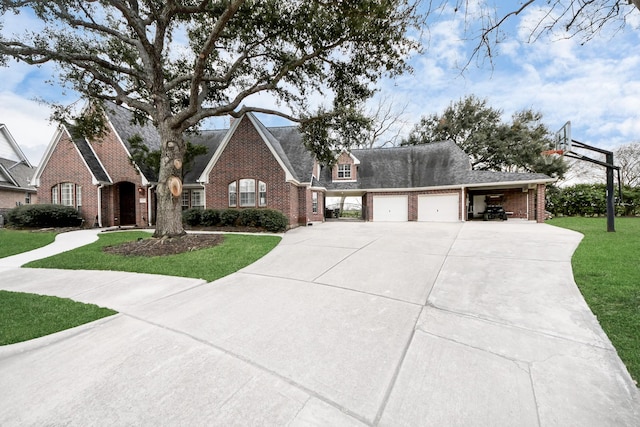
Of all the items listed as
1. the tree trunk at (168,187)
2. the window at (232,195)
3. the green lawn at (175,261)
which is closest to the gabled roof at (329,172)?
the window at (232,195)

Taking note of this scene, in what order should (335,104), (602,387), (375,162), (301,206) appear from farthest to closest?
(375,162) → (301,206) → (335,104) → (602,387)

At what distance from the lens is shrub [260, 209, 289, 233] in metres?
13.0

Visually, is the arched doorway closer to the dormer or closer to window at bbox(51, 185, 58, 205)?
window at bbox(51, 185, 58, 205)

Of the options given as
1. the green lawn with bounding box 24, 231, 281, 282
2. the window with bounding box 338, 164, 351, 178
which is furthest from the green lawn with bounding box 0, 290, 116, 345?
the window with bounding box 338, 164, 351, 178

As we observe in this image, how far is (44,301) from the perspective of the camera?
14.2ft

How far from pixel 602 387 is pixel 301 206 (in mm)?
14938

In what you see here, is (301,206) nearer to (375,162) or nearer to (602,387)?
(375,162)

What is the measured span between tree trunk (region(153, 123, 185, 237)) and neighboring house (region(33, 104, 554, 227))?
5.06 meters

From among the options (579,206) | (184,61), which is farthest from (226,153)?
(579,206)

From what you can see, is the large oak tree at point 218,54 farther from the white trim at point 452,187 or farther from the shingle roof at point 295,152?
the white trim at point 452,187

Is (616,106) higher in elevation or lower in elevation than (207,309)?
higher

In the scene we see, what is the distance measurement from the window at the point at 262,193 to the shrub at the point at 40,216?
1122cm

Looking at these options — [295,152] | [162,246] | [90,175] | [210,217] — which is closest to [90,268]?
[162,246]

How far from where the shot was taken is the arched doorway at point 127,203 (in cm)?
1731
